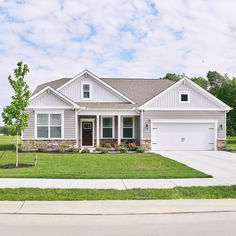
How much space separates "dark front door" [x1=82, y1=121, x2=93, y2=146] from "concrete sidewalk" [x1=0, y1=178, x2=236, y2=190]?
1234 cm

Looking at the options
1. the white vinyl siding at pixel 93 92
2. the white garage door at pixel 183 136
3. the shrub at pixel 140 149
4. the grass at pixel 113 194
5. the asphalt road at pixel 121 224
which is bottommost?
the asphalt road at pixel 121 224

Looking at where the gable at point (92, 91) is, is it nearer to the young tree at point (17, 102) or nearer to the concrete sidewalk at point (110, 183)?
the young tree at point (17, 102)

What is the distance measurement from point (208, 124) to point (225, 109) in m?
1.65

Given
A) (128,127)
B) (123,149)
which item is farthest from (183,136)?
(123,149)

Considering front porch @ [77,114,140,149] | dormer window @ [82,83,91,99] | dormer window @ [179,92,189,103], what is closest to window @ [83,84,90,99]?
dormer window @ [82,83,91,99]

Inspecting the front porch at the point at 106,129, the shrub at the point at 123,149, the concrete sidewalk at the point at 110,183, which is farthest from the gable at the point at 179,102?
the concrete sidewalk at the point at 110,183

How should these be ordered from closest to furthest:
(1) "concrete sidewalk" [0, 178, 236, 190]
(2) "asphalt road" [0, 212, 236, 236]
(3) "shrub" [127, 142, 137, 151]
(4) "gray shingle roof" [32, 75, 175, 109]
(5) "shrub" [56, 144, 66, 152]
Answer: (2) "asphalt road" [0, 212, 236, 236]
(1) "concrete sidewalk" [0, 178, 236, 190]
(5) "shrub" [56, 144, 66, 152]
(3) "shrub" [127, 142, 137, 151]
(4) "gray shingle roof" [32, 75, 175, 109]

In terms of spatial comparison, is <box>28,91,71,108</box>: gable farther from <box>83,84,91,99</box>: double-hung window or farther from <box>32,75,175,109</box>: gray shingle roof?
<box>83,84,91,99</box>: double-hung window

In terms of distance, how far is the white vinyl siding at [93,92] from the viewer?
2092 cm

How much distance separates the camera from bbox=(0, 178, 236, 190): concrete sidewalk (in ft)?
27.1

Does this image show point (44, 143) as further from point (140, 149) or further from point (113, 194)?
point (113, 194)

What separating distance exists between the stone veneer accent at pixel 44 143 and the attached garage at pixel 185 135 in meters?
6.10

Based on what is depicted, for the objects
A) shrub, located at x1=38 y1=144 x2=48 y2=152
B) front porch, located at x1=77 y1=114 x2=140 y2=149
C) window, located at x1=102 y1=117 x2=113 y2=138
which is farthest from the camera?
window, located at x1=102 y1=117 x2=113 y2=138

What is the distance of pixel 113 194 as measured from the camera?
24.0ft
